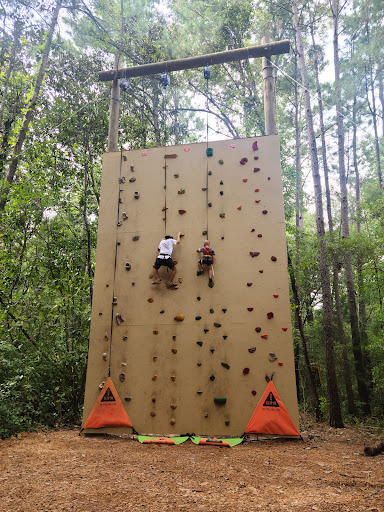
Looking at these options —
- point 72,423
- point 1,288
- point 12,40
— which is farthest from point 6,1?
point 72,423

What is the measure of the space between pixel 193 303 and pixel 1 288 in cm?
375

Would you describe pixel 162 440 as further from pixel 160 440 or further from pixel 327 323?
pixel 327 323

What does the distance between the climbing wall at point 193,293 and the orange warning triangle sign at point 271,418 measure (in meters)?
0.10

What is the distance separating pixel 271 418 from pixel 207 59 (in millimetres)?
6553

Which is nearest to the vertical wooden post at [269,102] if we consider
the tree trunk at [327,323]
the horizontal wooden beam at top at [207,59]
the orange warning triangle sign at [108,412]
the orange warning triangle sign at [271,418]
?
the horizontal wooden beam at top at [207,59]

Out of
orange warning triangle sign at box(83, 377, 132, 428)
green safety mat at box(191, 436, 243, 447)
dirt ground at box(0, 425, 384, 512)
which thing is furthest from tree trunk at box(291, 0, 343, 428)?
orange warning triangle sign at box(83, 377, 132, 428)

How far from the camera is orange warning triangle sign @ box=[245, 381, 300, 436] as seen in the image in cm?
498

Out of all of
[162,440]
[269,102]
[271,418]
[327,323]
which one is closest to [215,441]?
[162,440]

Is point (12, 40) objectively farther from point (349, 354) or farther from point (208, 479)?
point (349, 354)

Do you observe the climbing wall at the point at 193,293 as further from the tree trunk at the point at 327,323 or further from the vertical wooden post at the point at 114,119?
the tree trunk at the point at 327,323

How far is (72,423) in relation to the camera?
6.73 metres

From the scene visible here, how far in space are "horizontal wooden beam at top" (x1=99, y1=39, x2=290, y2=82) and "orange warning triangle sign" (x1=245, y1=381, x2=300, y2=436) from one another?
6030mm

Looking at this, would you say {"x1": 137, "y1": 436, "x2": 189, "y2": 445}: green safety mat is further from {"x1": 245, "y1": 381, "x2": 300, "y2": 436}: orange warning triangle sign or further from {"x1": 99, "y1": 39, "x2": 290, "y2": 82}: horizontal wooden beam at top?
{"x1": 99, "y1": 39, "x2": 290, "y2": 82}: horizontal wooden beam at top

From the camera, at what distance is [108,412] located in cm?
543
